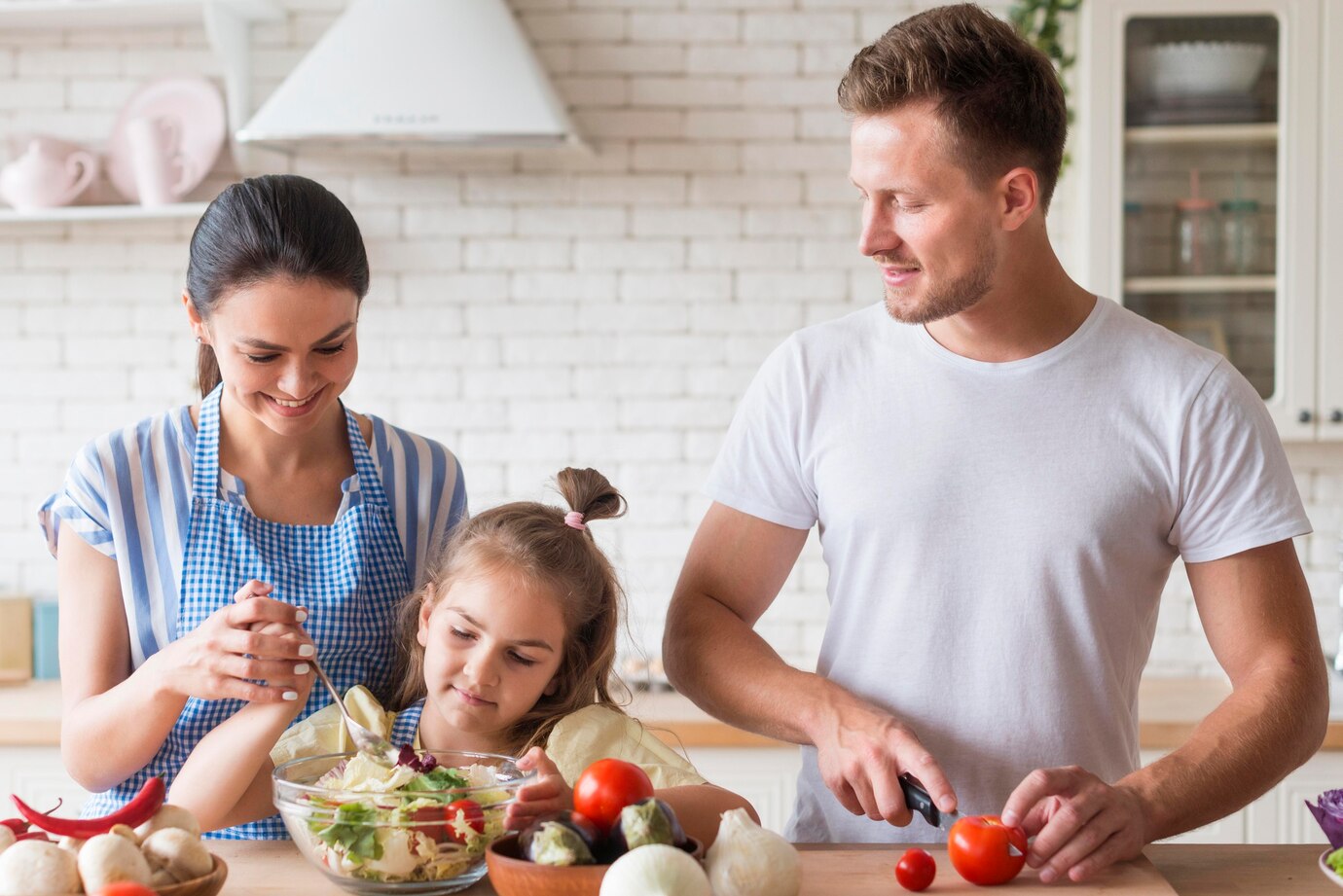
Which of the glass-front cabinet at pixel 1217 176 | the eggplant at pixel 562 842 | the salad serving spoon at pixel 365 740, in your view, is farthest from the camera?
the glass-front cabinet at pixel 1217 176

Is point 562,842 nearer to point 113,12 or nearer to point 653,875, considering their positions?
point 653,875

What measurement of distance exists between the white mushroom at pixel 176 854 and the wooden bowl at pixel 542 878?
248 mm

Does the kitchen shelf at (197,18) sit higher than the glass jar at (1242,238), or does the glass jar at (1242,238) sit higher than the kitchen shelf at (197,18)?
the kitchen shelf at (197,18)

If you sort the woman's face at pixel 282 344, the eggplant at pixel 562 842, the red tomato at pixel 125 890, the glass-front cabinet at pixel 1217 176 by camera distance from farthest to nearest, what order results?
the glass-front cabinet at pixel 1217 176
the woman's face at pixel 282 344
the eggplant at pixel 562 842
the red tomato at pixel 125 890

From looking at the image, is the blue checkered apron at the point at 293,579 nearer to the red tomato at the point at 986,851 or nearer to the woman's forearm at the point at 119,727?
the woman's forearm at the point at 119,727

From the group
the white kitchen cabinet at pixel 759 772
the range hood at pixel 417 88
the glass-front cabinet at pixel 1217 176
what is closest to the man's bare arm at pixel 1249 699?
the white kitchen cabinet at pixel 759 772

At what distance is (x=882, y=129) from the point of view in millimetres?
1610

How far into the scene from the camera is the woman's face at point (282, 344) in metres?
1.52

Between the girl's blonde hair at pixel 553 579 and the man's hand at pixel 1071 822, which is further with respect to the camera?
the girl's blonde hair at pixel 553 579

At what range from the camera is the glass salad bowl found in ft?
3.85

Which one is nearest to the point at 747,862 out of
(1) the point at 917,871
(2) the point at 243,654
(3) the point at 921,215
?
(1) the point at 917,871

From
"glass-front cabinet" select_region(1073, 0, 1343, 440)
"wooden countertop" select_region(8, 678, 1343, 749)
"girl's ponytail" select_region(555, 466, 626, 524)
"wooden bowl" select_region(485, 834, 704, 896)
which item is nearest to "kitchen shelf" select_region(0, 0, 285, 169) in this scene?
"wooden countertop" select_region(8, 678, 1343, 749)

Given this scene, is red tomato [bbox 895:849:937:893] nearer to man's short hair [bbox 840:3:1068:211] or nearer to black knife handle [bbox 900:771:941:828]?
black knife handle [bbox 900:771:941:828]

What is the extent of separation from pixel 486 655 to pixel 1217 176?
7.46 feet
